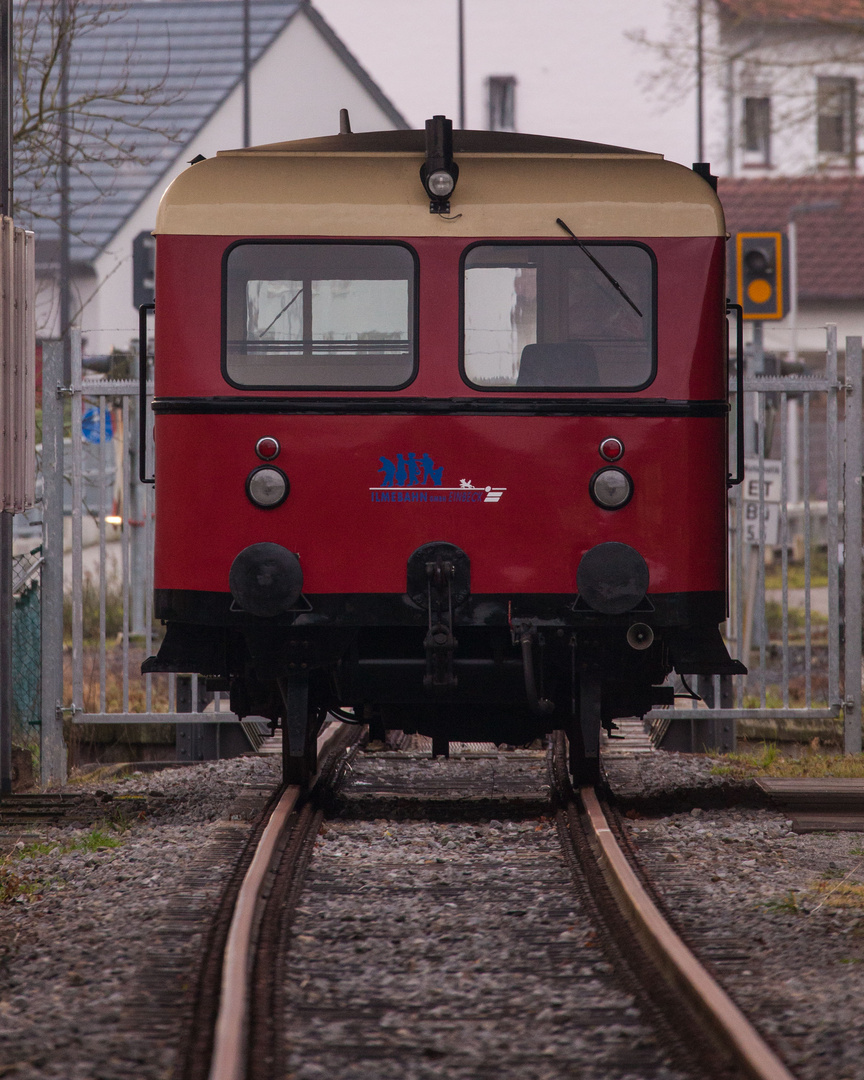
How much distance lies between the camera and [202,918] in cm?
504

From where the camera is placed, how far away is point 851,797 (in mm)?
7367

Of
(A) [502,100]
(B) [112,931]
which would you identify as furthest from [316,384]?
(A) [502,100]

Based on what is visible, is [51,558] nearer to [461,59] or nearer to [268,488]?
[268,488]

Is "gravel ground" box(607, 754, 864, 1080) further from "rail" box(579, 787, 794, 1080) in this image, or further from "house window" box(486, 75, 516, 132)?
"house window" box(486, 75, 516, 132)

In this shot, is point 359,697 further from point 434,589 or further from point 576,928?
point 576,928

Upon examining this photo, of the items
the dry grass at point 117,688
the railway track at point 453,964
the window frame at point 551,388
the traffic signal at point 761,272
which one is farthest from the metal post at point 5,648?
the traffic signal at point 761,272

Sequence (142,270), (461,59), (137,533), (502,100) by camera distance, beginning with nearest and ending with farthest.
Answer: (137,533) < (142,270) < (461,59) < (502,100)

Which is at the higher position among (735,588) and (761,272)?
(761,272)

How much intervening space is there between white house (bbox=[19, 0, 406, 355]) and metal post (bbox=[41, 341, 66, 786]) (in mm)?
23773

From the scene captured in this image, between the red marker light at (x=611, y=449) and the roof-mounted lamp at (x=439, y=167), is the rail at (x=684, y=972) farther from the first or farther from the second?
the roof-mounted lamp at (x=439, y=167)

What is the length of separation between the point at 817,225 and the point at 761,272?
23918mm

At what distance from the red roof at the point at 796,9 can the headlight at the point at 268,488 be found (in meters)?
15.1

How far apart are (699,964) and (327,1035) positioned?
112 centimetres

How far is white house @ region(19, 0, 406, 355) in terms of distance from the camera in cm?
3212
